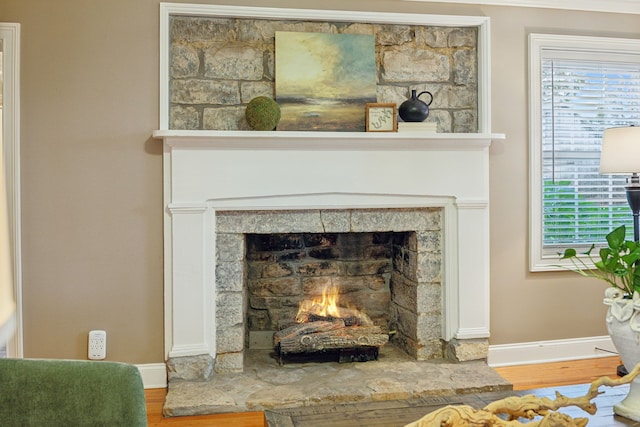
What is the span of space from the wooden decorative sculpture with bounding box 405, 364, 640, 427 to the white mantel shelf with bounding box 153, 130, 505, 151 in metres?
1.93

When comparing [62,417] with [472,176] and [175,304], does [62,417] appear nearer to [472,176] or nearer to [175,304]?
[175,304]

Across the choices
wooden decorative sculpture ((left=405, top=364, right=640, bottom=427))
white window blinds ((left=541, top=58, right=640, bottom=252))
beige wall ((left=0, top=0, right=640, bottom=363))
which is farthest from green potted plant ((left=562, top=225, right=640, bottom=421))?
beige wall ((left=0, top=0, right=640, bottom=363))

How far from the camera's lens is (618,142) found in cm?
331

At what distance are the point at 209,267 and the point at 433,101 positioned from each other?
1.70 metres

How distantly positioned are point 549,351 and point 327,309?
1470mm

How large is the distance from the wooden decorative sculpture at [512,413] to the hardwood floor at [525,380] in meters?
1.48

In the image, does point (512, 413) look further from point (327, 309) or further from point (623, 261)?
point (327, 309)

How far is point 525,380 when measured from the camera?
3396mm

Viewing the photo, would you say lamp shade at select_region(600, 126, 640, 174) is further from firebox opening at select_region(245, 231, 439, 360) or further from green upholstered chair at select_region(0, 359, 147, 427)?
green upholstered chair at select_region(0, 359, 147, 427)

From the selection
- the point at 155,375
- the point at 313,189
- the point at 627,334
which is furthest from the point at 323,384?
the point at 627,334

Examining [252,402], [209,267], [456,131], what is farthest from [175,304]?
[456,131]

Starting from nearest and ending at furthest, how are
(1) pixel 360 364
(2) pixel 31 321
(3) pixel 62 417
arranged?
(3) pixel 62 417, (2) pixel 31 321, (1) pixel 360 364

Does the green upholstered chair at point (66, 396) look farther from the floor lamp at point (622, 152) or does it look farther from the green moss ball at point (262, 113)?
the floor lamp at point (622, 152)

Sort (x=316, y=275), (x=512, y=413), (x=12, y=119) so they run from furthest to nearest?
1. (x=316, y=275)
2. (x=12, y=119)
3. (x=512, y=413)
